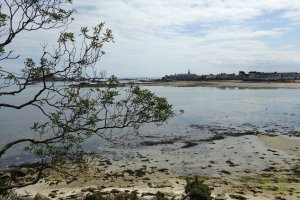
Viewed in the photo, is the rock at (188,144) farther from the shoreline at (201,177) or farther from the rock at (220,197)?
the rock at (220,197)

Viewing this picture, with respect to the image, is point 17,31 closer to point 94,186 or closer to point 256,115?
point 94,186

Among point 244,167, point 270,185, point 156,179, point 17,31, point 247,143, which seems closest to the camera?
point 17,31

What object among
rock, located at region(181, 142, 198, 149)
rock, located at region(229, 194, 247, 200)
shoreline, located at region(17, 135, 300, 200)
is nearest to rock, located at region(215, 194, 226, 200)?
shoreline, located at region(17, 135, 300, 200)

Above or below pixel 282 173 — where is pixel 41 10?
above

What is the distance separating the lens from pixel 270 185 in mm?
20734

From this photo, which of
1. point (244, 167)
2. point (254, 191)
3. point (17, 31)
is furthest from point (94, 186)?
point (17, 31)

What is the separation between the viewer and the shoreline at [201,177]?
19562mm

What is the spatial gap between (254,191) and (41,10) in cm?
1502

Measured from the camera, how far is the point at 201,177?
2272cm

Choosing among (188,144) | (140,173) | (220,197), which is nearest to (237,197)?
(220,197)

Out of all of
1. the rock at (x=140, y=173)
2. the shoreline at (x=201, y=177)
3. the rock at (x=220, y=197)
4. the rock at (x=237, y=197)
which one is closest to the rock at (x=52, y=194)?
the shoreline at (x=201, y=177)

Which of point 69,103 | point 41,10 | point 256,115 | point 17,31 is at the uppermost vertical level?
point 41,10

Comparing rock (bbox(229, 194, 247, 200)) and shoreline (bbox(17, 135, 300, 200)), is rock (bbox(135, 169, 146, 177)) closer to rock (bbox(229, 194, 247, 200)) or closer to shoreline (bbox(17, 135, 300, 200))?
shoreline (bbox(17, 135, 300, 200))

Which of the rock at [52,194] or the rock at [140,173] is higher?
the rock at [52,194]
